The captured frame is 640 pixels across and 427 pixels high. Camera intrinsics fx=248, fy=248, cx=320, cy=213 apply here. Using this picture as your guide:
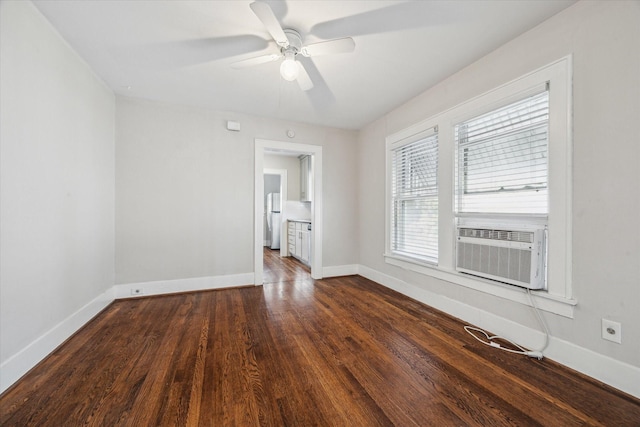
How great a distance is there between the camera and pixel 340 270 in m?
4.18

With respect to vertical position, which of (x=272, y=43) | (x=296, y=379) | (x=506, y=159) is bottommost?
(x=296, y=379)

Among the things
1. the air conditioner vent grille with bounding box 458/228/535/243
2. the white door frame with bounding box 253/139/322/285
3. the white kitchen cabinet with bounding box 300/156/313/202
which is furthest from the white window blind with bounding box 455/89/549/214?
the white kitchen cabinet with bounding box 300/156/313/202

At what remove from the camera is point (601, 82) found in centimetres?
156

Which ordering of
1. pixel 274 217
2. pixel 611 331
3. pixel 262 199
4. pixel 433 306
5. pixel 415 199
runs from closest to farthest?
pixel 611 331 < pixel 433 306 < pixel 415 199 < pixel 262 199 < pixel 274 217

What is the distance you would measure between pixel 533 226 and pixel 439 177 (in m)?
1.01

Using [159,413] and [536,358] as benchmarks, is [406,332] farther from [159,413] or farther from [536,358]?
[159,413]

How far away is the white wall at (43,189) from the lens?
1.50m

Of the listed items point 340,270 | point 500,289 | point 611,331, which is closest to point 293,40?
point 500,289

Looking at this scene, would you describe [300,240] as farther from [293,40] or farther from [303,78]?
[293,40]

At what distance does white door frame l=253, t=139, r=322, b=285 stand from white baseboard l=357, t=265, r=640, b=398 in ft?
5.69

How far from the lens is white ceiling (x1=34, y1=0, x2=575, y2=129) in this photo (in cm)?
170

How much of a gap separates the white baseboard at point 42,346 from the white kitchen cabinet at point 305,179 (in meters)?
4.35

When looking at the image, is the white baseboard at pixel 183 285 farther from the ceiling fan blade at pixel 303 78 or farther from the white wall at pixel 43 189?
the ceiling fan blade at pixel 303 78

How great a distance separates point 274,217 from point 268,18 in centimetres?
589
